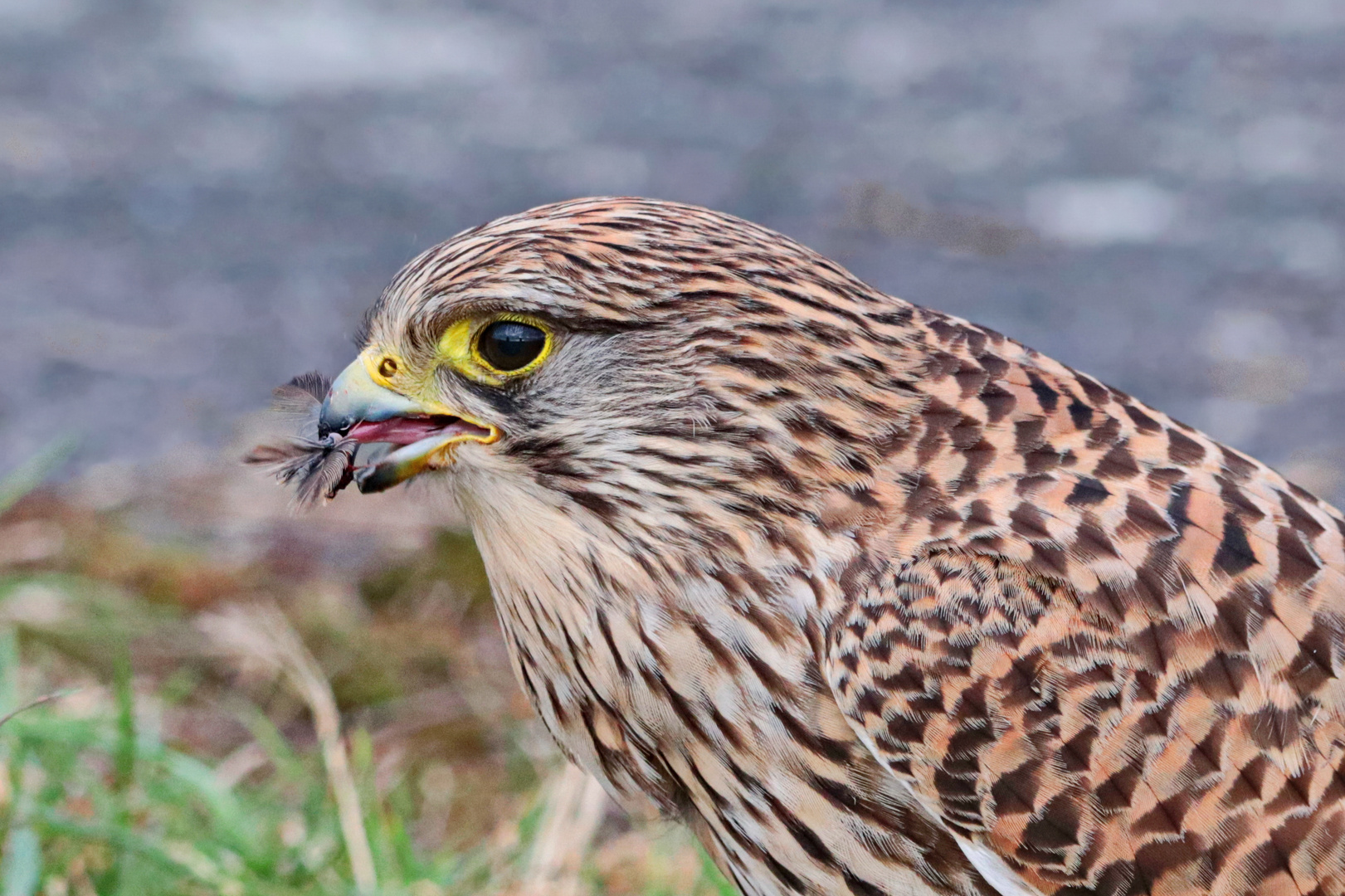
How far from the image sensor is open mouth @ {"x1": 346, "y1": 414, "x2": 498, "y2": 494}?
9.63 ft

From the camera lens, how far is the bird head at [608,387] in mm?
2885

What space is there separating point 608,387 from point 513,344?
0.59ft

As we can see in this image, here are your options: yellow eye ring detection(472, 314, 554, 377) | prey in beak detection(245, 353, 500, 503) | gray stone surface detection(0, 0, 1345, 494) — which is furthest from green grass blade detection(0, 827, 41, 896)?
gray stone surface detection(0, 0, 1345, 494)

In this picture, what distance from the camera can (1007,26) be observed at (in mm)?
10758

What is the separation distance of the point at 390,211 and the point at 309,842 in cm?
510

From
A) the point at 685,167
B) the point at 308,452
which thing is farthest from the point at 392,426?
the point at 685,167

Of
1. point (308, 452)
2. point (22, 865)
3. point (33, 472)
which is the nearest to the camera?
point (308, 452)

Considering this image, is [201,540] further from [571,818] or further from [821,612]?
[821,612]

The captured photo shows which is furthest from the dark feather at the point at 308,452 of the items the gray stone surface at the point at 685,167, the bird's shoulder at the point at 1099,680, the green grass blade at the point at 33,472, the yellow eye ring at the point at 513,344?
the gray stone surface at the point at 685,167

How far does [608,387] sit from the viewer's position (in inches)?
114

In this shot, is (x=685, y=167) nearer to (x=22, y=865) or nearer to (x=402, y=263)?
(x=402, y=263)

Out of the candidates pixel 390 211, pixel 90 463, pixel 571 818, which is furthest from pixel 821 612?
pixel 390 211

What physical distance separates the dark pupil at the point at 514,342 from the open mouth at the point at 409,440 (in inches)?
5.3

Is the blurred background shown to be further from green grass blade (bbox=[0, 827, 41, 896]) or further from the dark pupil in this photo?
the dark pupil
